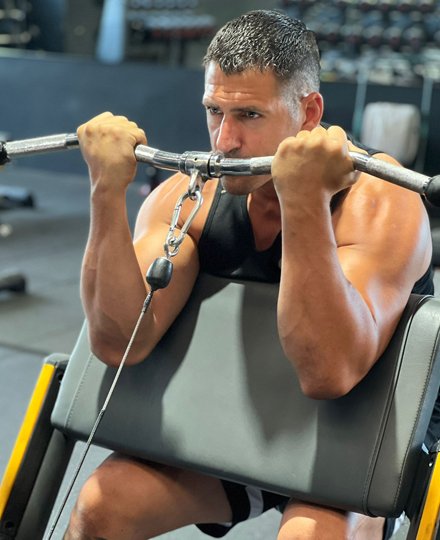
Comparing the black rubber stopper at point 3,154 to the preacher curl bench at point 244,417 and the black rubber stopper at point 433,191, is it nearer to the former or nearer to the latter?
the preacher curl bench at point 244,417

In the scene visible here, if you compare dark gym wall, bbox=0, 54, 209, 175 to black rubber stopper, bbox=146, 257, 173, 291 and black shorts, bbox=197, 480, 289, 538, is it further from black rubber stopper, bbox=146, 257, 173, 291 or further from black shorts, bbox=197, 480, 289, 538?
black rubber stopper, bbox=146, 257, 173, 291

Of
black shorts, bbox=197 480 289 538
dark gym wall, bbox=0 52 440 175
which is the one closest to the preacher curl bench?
black shorts, bbox=197 480 289 538

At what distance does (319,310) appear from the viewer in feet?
4.22

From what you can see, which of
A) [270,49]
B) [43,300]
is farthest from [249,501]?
[43,300]

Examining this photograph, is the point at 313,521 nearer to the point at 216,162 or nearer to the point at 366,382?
the point at 366,382

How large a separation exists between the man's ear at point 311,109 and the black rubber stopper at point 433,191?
417 millimetres

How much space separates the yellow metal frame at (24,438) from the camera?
152 cm

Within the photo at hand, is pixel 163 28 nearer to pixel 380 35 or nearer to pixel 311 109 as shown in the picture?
pixel 380 35

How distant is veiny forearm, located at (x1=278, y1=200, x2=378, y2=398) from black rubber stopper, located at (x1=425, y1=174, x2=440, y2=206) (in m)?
0.18

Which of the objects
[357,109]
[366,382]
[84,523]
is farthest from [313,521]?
[357,109]

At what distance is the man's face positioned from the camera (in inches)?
55.4

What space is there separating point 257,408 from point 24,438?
0.42 meters

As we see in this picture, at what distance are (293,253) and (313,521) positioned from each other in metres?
0.39

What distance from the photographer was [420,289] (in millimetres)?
1525
